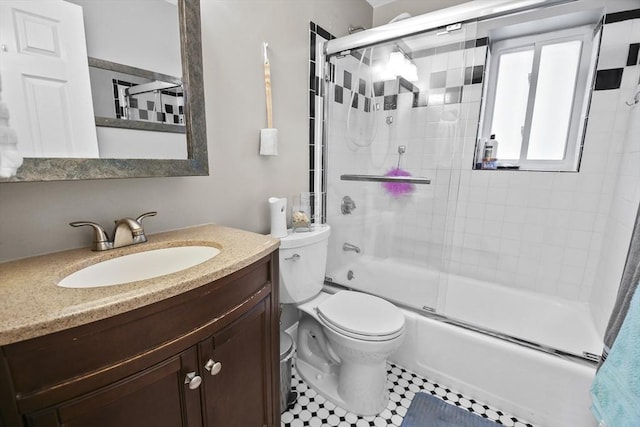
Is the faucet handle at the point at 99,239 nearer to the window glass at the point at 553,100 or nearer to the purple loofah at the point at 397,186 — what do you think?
the purple loofah at the point at 397,186

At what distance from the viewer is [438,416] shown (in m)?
1.35

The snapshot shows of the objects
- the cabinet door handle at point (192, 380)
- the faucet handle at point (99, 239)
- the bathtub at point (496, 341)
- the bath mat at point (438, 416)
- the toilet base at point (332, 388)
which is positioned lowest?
the bath mat at point (438, 416)

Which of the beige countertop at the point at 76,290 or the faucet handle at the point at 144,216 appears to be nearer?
the beige countertop at the point at 76,290

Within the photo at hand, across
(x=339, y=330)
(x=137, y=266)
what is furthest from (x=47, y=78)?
(x=339, y=330)

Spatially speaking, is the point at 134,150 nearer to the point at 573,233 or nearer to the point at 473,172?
the point at 473,172

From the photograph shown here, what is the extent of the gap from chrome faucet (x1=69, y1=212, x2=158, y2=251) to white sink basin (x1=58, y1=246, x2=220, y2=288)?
5 centimetres

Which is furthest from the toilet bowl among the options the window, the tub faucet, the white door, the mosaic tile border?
the mosaic tile border

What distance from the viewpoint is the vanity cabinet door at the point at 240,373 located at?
0.77m

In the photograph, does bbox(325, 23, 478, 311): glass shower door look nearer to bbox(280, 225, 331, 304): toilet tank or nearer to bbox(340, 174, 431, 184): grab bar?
bbox(340, 174, 431, 184): grab bar

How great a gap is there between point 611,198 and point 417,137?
114 cm

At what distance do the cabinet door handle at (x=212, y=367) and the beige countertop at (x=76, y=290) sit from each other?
0.23 metres

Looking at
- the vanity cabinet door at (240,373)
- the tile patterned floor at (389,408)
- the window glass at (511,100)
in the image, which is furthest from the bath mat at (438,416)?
the window glass at (511,100)

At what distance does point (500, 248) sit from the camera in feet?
6.46

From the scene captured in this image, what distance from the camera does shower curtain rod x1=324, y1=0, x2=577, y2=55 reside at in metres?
1.27
